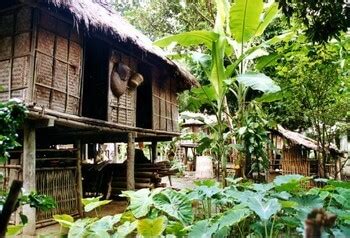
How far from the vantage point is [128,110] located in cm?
882

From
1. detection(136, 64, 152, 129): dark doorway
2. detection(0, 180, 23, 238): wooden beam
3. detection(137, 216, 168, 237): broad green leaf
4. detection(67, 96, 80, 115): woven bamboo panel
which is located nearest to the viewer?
detection(0, 180, 23, 238): wooden beam

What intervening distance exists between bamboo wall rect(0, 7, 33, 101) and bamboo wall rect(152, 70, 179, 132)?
14.4ft

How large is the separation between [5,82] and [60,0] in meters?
1.73

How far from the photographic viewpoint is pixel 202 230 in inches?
123

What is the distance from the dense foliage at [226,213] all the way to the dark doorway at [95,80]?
5.83 metres

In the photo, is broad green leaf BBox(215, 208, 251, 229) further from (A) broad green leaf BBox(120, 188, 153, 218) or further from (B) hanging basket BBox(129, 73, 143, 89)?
(B) hanging basket BBox(129, 73, 143, 89)

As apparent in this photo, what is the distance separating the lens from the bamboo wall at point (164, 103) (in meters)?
10.2

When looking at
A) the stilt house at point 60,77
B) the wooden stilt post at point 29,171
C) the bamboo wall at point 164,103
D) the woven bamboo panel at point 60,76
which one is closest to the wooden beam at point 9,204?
the stilt house at point 60,77

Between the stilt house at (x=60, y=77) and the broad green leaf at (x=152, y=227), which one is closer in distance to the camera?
the broad green leaf at (x=152, y=227)

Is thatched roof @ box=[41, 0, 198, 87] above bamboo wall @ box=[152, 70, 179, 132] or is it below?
above

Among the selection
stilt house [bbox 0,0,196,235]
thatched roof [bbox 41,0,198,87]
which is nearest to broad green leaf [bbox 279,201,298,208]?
stilt house [bbox 0,0,196,235]

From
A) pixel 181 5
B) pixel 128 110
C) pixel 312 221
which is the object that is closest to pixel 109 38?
pixel 128 110

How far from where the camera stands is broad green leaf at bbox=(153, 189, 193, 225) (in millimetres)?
3969

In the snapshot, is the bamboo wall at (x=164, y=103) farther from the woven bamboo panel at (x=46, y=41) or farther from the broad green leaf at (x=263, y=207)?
the broad green leaf at (x=263, y=207)
